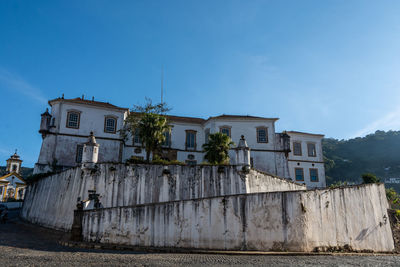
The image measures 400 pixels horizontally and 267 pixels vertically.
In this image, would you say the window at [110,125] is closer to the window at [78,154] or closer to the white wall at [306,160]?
the window at [78,154]

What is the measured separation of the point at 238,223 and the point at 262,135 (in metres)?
20.9

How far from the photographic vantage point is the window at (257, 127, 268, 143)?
32188mm

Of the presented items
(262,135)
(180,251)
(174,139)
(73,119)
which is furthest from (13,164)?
(180,251)

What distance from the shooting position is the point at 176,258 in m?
10.1

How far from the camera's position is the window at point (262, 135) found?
32188 millimetres

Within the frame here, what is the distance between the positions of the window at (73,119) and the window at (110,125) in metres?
2.45

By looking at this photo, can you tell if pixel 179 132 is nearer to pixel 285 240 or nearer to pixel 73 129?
pixel 73 129

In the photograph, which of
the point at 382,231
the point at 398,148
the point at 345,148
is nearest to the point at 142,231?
the point at 382,231

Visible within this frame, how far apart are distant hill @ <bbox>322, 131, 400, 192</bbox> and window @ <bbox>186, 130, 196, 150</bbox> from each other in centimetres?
3799

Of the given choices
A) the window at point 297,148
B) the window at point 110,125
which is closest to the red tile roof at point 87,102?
the window at point 110,125

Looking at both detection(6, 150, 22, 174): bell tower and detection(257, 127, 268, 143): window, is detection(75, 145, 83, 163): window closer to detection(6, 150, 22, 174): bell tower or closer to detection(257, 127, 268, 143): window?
detection(257, 127, 268, 143): window

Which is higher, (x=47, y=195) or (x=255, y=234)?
(x=47, y=195)

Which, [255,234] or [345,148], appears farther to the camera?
[345,148]

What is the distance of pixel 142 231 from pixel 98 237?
6.69 feet
